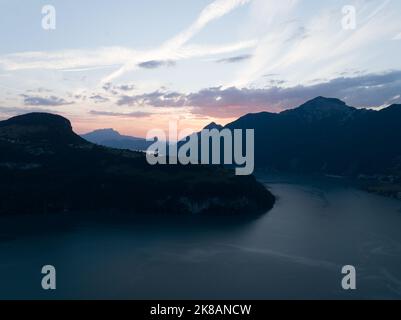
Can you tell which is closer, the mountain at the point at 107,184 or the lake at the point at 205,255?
the lake at the point at 205,255

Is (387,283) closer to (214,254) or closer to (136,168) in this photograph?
(214,254)

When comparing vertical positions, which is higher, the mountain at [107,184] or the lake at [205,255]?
the mountain at [107,184]

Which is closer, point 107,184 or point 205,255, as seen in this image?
point 205,255

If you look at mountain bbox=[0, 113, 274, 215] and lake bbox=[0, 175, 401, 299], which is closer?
lake bbox=[0, 175, 401, 299]

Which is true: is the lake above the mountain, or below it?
below
